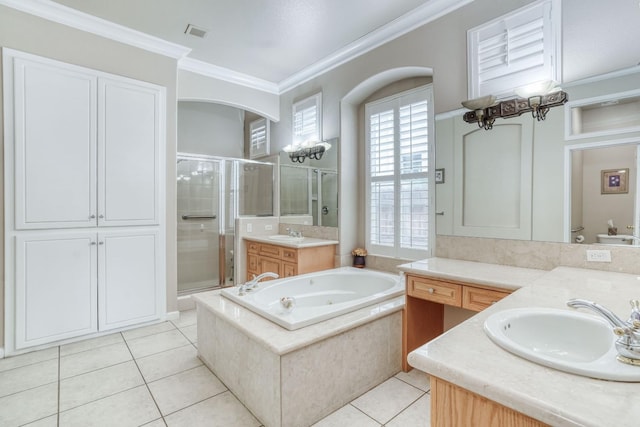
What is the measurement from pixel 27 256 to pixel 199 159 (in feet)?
6.96

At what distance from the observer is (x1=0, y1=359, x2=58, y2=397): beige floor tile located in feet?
6.99

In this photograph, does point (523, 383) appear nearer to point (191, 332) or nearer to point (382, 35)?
point (191, 332)

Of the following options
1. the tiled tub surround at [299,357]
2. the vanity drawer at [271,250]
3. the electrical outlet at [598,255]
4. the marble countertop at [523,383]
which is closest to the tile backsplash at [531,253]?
the electrical outlet at [598,255]

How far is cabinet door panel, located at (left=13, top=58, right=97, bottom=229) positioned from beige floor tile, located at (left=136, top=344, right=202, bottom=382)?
137 centimetres

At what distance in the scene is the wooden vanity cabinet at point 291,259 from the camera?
11.1 ft

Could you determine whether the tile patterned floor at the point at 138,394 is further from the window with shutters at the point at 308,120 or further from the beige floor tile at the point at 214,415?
the window with shutters at the point at 308,120

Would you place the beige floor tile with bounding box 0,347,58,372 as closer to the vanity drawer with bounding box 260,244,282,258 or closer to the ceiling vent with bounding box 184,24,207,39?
the vanity drawer with bounding box 260,244,282,258

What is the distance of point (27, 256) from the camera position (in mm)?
2598

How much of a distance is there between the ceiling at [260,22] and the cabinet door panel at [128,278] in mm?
1997

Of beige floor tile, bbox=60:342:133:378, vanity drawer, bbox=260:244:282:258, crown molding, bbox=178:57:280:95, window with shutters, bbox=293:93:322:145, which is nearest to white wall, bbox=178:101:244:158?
crown molding, bbox=178:57:280:95

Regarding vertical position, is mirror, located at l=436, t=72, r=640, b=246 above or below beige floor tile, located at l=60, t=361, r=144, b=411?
above

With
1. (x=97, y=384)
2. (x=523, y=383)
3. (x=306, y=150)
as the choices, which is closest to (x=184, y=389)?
(x=97, y=384)

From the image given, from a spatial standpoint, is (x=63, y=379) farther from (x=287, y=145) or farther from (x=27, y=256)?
(x=287, y=145)

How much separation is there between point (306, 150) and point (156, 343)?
104 inches
